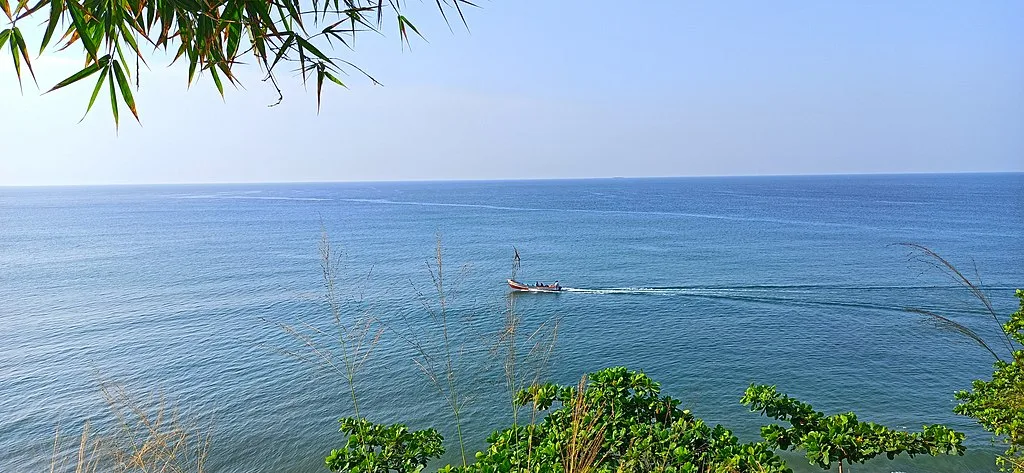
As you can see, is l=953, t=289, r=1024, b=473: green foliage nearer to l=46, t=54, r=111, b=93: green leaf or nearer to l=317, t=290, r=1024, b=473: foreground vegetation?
l=317, t=290, r=1024, b=473: foreground vegetation

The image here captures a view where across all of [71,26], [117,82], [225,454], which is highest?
[71,26]

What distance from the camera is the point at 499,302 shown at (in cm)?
3212

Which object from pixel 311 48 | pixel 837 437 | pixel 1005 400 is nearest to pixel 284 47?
pixel 311 48

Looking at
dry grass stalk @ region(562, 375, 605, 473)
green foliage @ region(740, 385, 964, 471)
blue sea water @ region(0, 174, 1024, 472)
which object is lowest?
blue sea water @ region(0, 174, 1024, 472)

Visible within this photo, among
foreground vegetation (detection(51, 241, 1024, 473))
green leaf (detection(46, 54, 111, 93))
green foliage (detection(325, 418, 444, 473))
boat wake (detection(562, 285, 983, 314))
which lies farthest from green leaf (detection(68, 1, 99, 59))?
boat wake (detection(562, 285, 983, 314))

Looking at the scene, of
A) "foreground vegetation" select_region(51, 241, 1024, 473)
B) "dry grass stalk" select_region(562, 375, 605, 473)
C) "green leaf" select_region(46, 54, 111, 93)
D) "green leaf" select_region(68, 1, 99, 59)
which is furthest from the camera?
"foreground vegetation" select_region(51, 241, 1024, 473)

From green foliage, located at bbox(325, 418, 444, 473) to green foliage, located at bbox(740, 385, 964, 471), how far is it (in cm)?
385

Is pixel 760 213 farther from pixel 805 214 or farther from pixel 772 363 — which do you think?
pixel 772 363

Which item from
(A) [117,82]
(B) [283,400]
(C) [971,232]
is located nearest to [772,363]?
(B) [283,400]

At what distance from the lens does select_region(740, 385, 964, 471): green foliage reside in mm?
5891

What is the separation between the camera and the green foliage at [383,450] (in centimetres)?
477

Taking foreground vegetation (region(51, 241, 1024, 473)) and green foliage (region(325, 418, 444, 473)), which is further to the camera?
green foliage (region(325, 418, 444, 473))

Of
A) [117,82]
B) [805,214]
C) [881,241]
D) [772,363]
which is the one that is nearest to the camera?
[117,82]

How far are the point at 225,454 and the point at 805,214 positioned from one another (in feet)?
269
